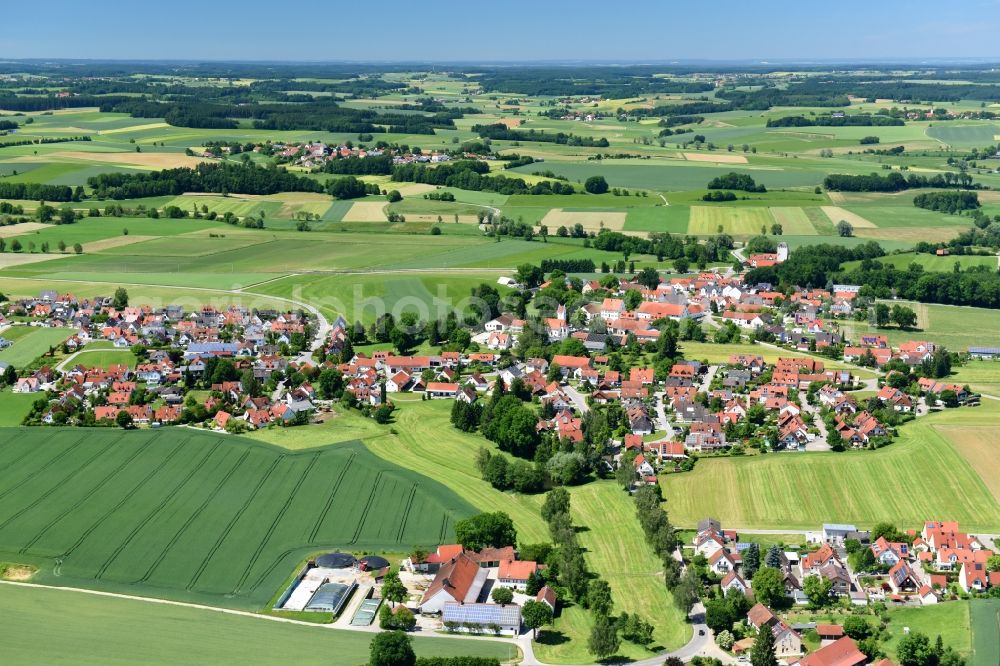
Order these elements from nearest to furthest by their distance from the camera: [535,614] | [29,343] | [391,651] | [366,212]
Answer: [391,651] → [535,614] → [29,343] → [366,212]

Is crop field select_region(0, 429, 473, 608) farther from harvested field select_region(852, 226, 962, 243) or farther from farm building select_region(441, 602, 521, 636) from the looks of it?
harvested field select_region(852, 226, 962, 243)

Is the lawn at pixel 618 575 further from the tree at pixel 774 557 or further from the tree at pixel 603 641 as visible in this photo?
the tree at pixel 774 557

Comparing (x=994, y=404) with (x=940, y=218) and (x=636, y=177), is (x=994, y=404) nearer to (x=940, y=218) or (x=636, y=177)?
(x=940, y=218)

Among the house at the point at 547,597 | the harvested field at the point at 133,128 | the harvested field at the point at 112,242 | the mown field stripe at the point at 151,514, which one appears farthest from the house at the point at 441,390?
the harvested field at the point at 133,128

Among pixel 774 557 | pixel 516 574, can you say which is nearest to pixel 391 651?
pixel 516 574

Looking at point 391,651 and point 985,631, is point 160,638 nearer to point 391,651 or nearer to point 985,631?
point 391,651

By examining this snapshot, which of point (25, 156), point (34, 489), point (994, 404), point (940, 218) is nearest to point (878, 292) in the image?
point (994, 404)
